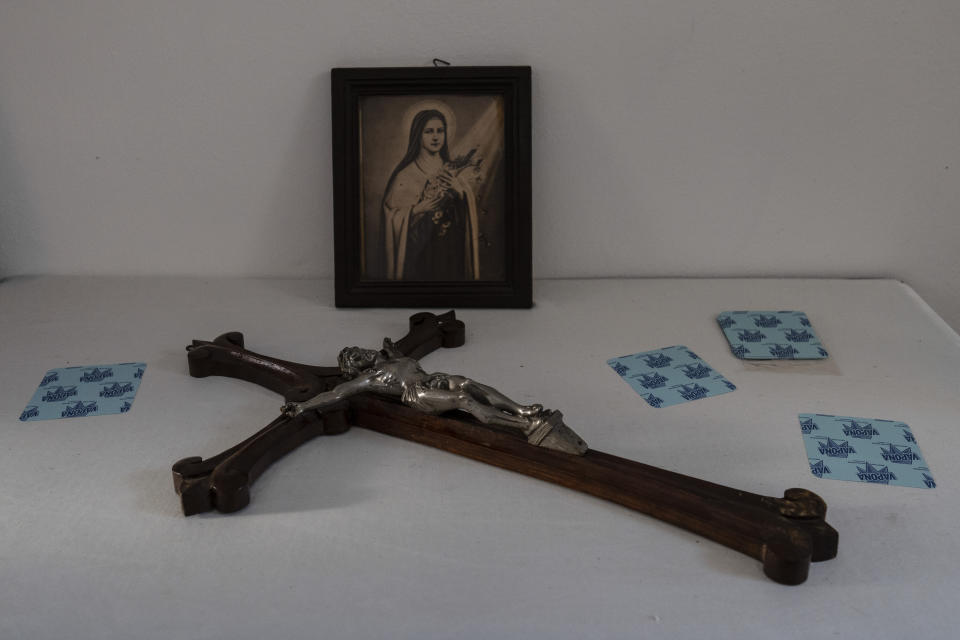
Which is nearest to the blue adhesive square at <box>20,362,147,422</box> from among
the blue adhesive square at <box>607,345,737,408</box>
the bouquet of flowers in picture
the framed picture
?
the framed picture

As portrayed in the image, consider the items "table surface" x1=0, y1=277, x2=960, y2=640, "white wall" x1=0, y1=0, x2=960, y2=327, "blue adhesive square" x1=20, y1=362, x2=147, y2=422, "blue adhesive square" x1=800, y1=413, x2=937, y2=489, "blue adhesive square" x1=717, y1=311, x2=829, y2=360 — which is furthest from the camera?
"white wall" x1=0, y1=0, x2=960, y2=327

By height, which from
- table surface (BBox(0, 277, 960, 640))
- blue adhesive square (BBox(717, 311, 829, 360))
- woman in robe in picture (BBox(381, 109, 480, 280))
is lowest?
table surface (BBox(0, 277, 960, 640))

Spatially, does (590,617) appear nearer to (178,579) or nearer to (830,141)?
(178,579)

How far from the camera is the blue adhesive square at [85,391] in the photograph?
5.69 ft

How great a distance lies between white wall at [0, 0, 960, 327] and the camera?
2.13 meters

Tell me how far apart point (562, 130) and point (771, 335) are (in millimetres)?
626

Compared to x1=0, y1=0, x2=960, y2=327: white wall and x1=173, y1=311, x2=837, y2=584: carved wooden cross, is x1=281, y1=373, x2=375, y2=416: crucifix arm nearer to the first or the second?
x1=173, y1=311, x2=837, y2=584: carved wooden cross

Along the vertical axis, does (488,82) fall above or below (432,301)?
above

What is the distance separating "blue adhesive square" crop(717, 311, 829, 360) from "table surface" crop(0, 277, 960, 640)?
34 mm

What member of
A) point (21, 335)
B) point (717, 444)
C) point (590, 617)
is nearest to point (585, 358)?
point (717, 444)

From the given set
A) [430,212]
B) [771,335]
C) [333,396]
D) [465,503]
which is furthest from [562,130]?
[465,503]

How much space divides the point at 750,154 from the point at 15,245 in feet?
5.56

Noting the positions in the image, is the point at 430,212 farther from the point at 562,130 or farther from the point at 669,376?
the point at 669,376

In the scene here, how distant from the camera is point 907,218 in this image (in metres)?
2.28
